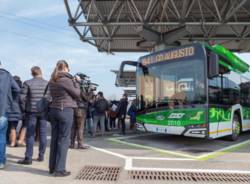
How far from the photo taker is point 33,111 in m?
6.32

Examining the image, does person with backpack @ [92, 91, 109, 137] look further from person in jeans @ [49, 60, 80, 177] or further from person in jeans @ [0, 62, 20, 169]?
person in jeans @ [49, 60, 80, 177]

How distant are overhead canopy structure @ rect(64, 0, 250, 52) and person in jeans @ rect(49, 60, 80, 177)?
30.3ft

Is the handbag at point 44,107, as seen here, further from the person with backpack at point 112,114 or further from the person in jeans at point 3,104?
the person with backpack at point 112,114

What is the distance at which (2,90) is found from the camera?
5.78m

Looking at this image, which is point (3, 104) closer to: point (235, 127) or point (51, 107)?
point (51, 107)

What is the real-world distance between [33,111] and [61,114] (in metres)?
1.22

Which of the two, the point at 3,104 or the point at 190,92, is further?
the point at 190,92

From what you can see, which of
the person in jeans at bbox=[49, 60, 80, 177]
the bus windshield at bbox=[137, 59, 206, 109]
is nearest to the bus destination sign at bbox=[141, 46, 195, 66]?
the bus windshield at bbox=[137, 59, 206, 109]

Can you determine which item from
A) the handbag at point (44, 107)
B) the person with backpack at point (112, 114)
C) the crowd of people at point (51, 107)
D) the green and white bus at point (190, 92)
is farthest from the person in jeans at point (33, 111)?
the person with backpack at point (112, 114)

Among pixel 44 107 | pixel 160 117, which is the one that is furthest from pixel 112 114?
pixel 44 107

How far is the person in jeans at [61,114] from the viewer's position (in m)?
5.37

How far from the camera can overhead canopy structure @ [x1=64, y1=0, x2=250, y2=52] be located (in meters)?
14.8

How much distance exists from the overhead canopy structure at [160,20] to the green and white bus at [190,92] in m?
4.95

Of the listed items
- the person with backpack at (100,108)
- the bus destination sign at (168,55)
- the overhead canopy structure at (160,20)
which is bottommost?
the person with backpack at (100,108)
